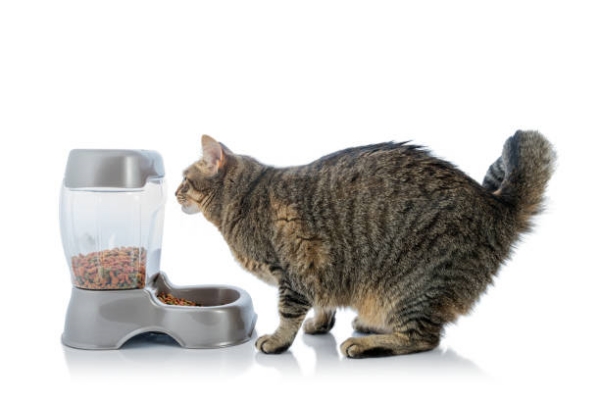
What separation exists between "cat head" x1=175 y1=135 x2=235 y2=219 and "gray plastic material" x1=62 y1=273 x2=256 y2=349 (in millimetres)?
544

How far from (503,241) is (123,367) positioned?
6.24ft

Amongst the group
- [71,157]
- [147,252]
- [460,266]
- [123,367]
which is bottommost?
[123,367]

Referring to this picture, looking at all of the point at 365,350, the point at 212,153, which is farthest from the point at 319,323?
the point at 212,153

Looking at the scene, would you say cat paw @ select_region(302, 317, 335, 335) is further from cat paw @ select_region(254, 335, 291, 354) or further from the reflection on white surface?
cat paw @ select_region(254, 335, 291, 354)

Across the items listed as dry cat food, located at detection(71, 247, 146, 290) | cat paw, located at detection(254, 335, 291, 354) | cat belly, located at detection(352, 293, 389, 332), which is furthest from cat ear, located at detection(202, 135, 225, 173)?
cat belly, located at detection(352, 293, 389, 332)

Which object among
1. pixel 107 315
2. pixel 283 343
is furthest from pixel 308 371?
pixel 107 315

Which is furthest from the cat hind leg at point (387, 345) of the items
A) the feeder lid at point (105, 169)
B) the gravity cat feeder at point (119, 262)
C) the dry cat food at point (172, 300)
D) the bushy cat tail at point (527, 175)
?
the feeder lid at point (105, 169)

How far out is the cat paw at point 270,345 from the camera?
3.14 metres

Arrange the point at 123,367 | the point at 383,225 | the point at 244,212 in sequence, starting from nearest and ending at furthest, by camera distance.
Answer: the point at 123,367, the point at 383,225, the point at 244,212

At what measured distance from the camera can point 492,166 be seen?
3.40m

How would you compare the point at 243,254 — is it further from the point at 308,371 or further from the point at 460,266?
the point at 460,266

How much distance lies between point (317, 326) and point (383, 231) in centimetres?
84

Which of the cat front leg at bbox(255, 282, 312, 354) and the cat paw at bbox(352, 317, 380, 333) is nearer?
the cat front leg at bbox(255, 282, 312, 354)

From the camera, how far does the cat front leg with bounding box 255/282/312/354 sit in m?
3.15
